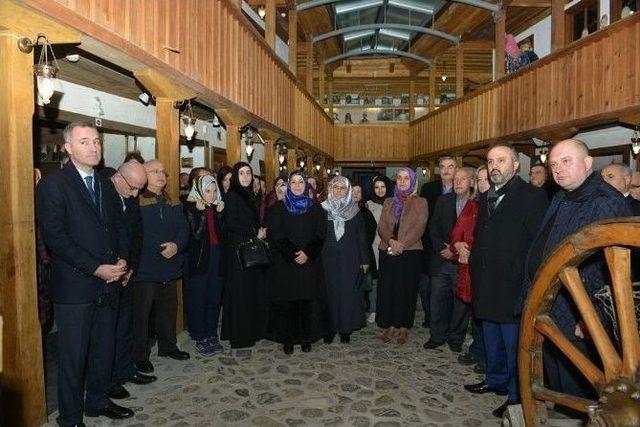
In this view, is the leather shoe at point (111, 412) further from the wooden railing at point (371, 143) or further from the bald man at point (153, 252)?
the wooden railing at point (371, 143)

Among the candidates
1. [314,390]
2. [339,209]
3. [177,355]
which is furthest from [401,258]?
[177,355]

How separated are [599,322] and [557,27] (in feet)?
29.8

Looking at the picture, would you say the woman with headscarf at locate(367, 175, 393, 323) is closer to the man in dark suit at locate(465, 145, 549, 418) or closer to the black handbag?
the black handbag

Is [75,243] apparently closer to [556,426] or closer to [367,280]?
[556,426]

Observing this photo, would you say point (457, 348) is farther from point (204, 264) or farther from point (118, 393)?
point (118, 393)

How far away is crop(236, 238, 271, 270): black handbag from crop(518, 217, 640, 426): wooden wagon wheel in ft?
11.6

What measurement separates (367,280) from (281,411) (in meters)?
2.76

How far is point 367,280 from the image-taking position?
655cm

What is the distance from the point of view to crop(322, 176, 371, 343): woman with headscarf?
5891 millimetres

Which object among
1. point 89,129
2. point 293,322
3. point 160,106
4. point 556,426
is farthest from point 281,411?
point 160,106

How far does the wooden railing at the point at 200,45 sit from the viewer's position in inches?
151

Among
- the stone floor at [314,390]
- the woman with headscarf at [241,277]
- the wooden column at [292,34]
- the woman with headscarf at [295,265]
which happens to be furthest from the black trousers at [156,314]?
the wooden column at [292,34]

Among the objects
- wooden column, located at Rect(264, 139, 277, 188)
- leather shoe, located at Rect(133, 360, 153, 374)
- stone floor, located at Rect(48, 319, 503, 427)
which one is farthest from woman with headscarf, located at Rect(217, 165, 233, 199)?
wooden column, located at Rect(264, 139, 277, 188)

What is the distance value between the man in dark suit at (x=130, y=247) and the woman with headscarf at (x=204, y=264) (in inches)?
40.7
